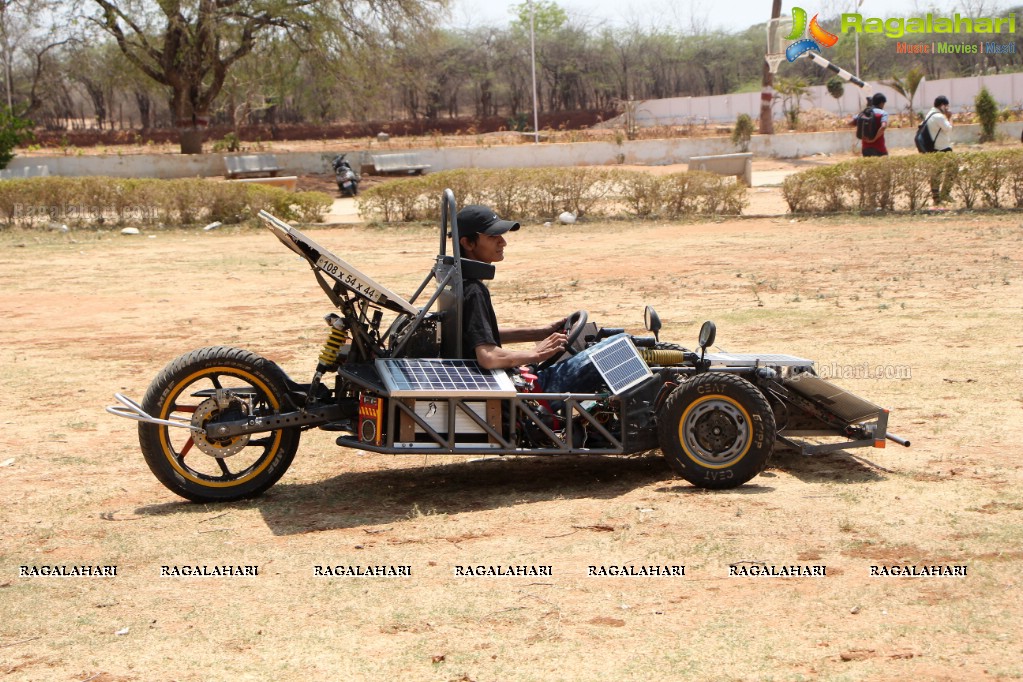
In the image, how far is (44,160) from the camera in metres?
32.3

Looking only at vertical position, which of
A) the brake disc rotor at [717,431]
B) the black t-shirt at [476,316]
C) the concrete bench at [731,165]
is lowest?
the brake disc rotor at [717,431]

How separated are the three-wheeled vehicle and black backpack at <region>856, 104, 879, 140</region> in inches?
593

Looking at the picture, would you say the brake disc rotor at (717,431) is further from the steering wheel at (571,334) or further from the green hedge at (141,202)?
the green hedge at (141,202)

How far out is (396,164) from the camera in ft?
112

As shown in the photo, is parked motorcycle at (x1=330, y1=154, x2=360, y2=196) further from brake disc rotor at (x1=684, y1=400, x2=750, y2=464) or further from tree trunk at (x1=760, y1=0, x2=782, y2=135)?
brake disc rotor at (x1=684, y1=400, x2=750, y2=464)

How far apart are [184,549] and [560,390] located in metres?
1.97

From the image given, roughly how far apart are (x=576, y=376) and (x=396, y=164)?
2924cm

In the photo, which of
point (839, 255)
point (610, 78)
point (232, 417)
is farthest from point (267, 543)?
point (610, 78)

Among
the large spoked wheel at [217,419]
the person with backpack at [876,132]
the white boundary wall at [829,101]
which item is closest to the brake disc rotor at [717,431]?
the large spoked wheel at [217,419]

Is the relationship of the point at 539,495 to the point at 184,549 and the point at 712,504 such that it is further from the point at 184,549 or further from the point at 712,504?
the point at 184,549

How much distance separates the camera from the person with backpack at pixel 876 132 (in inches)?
765

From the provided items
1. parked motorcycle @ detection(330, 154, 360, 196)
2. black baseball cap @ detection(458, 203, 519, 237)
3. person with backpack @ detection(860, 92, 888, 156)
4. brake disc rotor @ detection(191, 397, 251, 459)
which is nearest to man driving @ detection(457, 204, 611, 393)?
black baseball cap @ detection(458, 203, 519, 237)

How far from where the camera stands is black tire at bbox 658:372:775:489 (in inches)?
215

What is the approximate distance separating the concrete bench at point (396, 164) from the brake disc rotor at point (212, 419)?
94.9 feet
